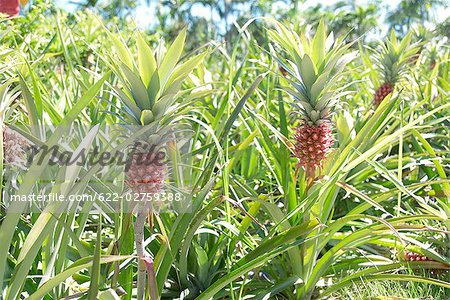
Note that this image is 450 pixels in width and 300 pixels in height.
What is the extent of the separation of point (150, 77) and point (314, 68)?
69cm

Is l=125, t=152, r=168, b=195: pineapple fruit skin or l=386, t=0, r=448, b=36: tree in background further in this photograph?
l=386, t=0, r=448, b=36: tree in background

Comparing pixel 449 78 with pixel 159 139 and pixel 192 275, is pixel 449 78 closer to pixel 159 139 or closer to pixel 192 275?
pixel 192 275

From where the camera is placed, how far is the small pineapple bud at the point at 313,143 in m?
1.89

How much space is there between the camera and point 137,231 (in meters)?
1.44

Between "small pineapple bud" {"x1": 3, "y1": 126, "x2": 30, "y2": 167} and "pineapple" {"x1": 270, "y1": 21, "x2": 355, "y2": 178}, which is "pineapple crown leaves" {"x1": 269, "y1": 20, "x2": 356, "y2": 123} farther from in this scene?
"small pineapple bud" {"x1": 3, "y1": 126, "x2": 30, "y2": 167}

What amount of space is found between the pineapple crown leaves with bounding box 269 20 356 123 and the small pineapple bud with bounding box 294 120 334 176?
3cm

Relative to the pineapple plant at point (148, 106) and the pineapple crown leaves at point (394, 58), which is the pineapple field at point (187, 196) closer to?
the pineapple plant at point (148, 106)

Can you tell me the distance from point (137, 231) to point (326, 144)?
788 mm

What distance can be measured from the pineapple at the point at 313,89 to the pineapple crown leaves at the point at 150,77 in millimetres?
565

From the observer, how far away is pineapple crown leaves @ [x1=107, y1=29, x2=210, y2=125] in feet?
4.55

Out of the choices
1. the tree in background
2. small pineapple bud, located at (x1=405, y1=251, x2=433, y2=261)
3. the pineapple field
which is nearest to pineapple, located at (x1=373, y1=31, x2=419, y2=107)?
the pineapple field

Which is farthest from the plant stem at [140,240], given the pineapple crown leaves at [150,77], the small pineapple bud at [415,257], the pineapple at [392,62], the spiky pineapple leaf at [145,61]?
the pineapple at [392,62]

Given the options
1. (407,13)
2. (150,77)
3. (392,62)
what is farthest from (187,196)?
(407,13)

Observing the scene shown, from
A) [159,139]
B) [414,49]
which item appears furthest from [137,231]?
[414,49]
